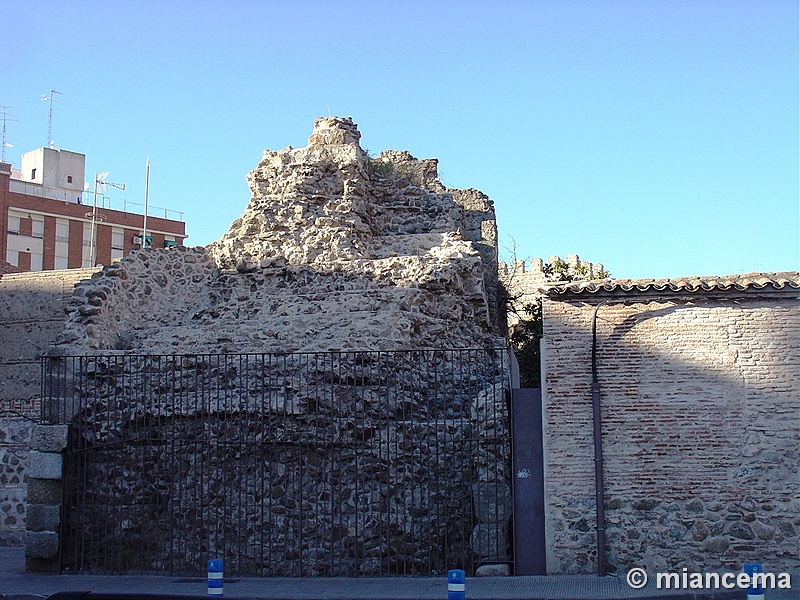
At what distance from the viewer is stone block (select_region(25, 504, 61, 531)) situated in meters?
11.8

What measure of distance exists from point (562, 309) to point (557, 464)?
1.70 m

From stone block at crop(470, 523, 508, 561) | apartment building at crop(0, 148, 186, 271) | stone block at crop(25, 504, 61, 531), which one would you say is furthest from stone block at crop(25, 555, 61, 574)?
apartment building at crop(0, 148, 186, 271)

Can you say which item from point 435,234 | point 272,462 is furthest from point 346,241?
point 272,462

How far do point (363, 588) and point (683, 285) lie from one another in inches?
185

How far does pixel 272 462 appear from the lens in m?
11.5

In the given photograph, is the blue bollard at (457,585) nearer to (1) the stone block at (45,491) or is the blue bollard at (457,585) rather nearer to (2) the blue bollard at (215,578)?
(2) the blue bollard at (215,578)

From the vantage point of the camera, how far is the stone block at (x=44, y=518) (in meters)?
11.8

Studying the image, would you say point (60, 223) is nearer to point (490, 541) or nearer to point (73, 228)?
point (73, 228)

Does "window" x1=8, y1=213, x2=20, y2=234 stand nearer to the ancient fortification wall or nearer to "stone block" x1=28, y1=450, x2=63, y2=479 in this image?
the ancient fortification wall

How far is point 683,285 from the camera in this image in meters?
10.5

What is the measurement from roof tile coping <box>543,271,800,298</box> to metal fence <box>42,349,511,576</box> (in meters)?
1.36

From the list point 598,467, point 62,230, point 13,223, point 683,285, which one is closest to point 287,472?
point 598,467

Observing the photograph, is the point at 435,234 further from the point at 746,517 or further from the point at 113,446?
the point at 746,517

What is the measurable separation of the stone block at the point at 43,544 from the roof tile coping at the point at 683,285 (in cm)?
657
